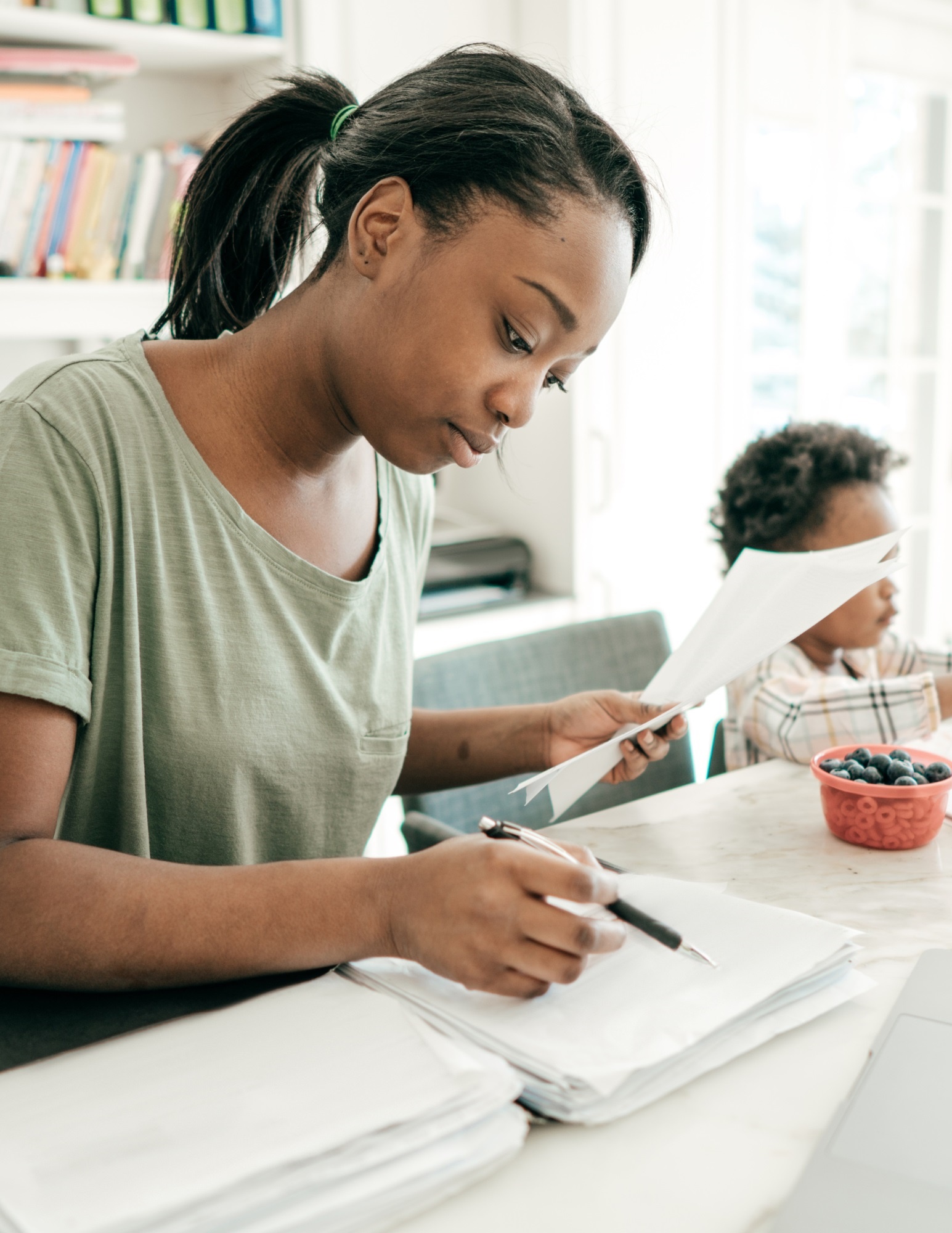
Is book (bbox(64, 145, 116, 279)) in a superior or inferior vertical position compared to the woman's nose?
superior

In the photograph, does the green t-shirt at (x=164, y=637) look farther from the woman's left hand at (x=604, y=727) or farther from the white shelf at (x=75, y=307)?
the white shelf at (x=75, y=307)

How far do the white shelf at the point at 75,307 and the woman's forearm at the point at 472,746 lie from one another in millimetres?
1161

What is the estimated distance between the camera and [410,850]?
3.94 feet

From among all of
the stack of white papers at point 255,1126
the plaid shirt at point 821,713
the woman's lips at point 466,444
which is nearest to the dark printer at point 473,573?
the plaid shirt at point 821,713

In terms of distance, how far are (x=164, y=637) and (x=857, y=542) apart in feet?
3.44

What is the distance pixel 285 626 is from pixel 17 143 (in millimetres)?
1458

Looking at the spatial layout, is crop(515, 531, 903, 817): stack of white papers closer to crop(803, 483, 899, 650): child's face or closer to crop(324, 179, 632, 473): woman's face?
crop(324, 179, 632, 473): woman's face

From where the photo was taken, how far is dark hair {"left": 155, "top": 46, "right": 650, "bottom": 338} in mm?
829

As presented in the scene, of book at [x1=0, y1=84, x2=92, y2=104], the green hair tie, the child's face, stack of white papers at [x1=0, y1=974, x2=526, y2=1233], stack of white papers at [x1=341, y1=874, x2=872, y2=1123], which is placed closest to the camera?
stack of white papers at [x1=0, y1=974, x2=526, y2=1233]

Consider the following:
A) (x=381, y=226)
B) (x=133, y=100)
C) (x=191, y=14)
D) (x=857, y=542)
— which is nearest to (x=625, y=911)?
(x=381, y=226)

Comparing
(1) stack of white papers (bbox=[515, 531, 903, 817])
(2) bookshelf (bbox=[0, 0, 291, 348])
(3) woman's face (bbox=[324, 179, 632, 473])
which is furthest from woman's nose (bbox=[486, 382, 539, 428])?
(2) bookshelf (bbox=[0, 0, 291, 348])

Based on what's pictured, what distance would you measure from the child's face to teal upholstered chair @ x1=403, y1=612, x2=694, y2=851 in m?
0.24

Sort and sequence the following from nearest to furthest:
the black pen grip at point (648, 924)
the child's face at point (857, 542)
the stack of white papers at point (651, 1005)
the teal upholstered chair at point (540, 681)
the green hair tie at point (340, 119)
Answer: the stack of white papers at point (651, 1005)
the black pen grip at point (648, 924)
the green hair tie at point (340, 119)
the teal upholstered chair at point (540, 681)
the child's face at point (857, 542)

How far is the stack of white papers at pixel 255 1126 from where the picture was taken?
0.47 meters
